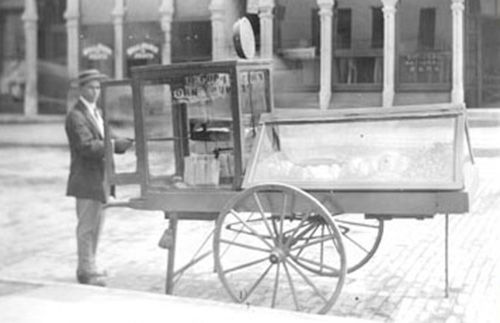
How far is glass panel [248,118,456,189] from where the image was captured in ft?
13.9

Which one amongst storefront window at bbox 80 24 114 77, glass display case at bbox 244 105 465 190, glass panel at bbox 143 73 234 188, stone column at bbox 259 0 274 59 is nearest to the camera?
glass display case at bbox 244 105 465 190

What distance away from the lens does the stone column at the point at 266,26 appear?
4.71 m

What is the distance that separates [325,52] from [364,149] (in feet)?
2.22

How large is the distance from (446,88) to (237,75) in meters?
1.19

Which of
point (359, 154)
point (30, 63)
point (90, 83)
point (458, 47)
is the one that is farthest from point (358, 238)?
point (30, 63)

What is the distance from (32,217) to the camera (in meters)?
6.46

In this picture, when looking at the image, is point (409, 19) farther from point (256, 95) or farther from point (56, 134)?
point (56, 134)

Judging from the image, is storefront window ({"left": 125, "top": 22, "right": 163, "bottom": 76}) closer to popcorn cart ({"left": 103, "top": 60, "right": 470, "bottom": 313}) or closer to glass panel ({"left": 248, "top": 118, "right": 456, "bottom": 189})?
popcorn cart ({"left": 103, "top": 60, "right": 470, "bottom": 313})

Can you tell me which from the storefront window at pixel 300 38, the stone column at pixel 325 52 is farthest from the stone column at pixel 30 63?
the stone column at pixel 325 52

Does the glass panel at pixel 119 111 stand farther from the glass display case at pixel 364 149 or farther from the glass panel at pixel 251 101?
the glass display case at pixel 364 149

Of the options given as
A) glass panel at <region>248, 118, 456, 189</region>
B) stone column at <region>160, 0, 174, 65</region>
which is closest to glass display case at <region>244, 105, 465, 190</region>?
glass panel at <region>248, 118, 456, 189</region>

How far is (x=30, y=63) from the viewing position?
5625mm

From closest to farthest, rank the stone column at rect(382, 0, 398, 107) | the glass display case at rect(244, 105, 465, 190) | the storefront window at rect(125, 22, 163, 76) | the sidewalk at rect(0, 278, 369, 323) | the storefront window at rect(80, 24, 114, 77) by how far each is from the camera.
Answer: the sidewalk at rect(0, 278, 369, 323) < the glass display case at rect(244, 105, 465, 190) < the stone column at rect(382, 0, 398, 107) < the storefront window at rect(125, 22, 163, 76) < the storefront window at rect(80, 24, 114, 77)

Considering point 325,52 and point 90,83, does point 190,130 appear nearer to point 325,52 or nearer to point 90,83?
point 90,83
